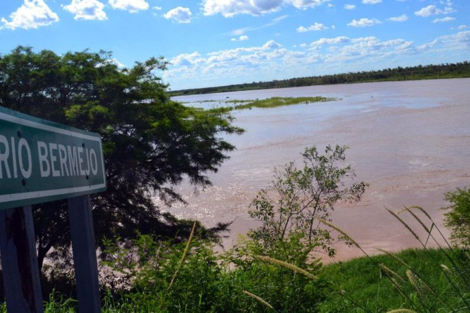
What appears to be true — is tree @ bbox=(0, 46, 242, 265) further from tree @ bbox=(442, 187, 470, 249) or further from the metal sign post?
the metal sign post

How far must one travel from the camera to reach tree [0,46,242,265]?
31.2 feet

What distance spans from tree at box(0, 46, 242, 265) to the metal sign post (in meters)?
6.56

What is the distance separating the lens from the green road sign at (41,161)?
1.73 m

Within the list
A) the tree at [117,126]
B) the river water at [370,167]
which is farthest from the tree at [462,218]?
the tree at [117,126]

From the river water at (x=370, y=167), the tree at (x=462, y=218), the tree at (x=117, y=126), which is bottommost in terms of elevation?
the river water at (x=370, y=167)

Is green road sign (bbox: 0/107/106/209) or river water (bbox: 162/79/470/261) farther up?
green road sign (bbox: 0/107/106/209)

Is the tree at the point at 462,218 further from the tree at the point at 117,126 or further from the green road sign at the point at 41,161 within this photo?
the green road sign at the point at 41,161

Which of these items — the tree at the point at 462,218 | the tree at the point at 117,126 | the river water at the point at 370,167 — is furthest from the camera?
the river water at the point at 370,167

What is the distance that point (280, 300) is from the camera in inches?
130

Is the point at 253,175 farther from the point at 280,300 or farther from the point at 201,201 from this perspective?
the point at 280,300

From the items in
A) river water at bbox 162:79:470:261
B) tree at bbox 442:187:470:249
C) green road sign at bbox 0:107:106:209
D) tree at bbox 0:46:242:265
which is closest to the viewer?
green road sign at bbox 0:107:106:209

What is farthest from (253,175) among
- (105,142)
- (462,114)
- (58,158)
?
(462,114)

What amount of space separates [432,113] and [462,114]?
2.47 m

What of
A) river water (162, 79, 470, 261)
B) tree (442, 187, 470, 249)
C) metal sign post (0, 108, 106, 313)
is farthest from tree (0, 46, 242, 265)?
metal sign post (0, 108, 106, 313)
